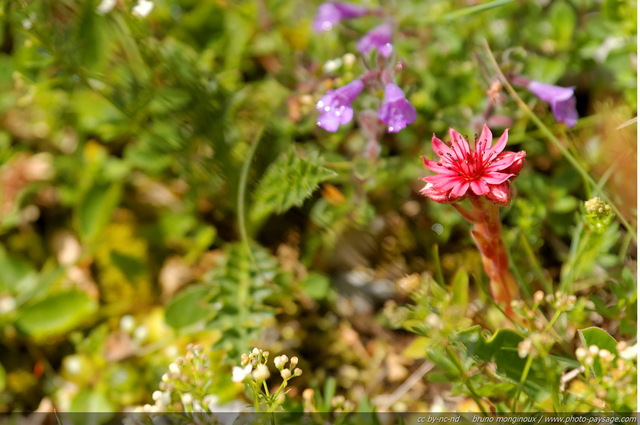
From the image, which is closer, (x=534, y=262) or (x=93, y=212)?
(x=534, y=262)

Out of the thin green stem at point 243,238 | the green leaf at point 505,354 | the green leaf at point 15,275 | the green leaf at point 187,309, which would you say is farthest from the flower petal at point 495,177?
the green leaf at point 15,275

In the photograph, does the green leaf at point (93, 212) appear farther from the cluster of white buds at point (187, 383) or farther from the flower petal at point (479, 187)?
the flower petal at point (479, 187)

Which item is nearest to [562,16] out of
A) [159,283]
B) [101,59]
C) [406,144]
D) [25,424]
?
[406,144]

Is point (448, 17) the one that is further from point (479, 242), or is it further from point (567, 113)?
point (479, 242)

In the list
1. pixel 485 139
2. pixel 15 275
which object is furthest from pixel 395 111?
pixel 15 275

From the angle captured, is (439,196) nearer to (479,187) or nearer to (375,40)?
(479,187)

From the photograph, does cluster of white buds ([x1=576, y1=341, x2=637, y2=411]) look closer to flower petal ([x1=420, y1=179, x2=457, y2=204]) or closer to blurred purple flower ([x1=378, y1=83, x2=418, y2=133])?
flower petal ([x1=420, y1=179, x2=457, y2=204])

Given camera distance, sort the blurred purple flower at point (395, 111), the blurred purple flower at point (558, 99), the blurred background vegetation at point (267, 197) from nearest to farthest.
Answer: the blurred purple flower at point (395, 111)
the blurred purple flower at point (558, 99)
the blurred background vegetation at point (267, 197)
